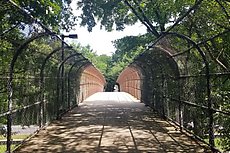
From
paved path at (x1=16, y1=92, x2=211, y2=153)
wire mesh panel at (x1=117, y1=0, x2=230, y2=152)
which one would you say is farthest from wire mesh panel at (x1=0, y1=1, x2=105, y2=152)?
wire mesh panel at (x1=117, y1=0, x2=230, y2=152)

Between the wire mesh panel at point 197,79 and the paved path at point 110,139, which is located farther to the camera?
the paved path at point 110,139

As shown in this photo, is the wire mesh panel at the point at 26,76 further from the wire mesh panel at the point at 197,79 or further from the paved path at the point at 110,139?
the wire mesh panel at the point at 197,79

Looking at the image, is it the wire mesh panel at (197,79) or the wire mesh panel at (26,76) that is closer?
the wire mesh panel at (26,76)

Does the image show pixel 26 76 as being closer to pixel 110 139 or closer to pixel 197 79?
pixel 110 139

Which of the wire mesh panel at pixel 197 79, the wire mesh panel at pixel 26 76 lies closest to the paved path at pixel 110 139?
the wire mesh panel at pixel 26 76

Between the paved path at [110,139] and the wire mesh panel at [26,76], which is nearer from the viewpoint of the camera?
the wire mesh panel at [26,76]

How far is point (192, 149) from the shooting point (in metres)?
6.65

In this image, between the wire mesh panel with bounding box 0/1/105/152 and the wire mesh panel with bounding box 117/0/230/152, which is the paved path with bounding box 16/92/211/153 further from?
the wire mesh panel with bounding box 117/0/230/152

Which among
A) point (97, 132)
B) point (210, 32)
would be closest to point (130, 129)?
point (97, 132)

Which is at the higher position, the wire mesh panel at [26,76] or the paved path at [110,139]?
the wire mesh panel at [26,76]

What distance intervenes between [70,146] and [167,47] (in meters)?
3.95

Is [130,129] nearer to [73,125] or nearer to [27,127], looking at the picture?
[73,125]

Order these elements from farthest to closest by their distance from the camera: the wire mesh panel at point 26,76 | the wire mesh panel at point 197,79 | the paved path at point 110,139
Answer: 1. the paved path at point 110,139
2. the wire mesh panel at point 197,79
3. the wire mesh panel at point 26,76

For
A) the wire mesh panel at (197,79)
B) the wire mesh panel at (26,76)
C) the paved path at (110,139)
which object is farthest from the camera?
the paved path at (110,139)
